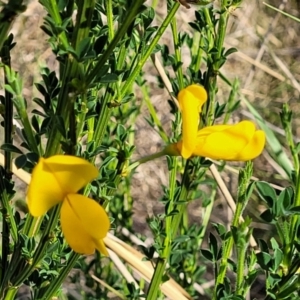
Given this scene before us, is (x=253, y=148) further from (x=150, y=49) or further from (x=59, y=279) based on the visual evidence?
(x=59, y=279)

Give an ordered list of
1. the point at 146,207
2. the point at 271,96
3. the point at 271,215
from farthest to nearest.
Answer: the point at 271,96 → the point at 146,207 → the point at 271,215

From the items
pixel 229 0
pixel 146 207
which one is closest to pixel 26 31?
pixel 146 207

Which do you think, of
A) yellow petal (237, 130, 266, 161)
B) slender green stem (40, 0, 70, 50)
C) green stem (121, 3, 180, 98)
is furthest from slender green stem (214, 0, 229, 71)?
slender green stem (40, 0, 70, 50)

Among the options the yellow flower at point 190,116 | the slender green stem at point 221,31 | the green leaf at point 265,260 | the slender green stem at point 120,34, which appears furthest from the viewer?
the slender green stem at point 221,31

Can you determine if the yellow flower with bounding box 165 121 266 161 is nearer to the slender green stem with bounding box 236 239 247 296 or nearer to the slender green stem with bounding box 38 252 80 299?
the slender green stem with bounding box 236 239 247 296

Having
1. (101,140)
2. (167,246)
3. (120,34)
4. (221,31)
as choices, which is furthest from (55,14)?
(167,246)

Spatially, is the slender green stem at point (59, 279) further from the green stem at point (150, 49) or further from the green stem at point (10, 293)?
the green stem at point (150, 49)

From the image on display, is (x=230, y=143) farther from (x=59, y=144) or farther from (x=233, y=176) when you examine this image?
(x=233, y=176)

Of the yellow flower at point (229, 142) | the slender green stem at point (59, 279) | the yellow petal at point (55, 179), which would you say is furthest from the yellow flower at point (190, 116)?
the slender green stem at point (59, 279)
